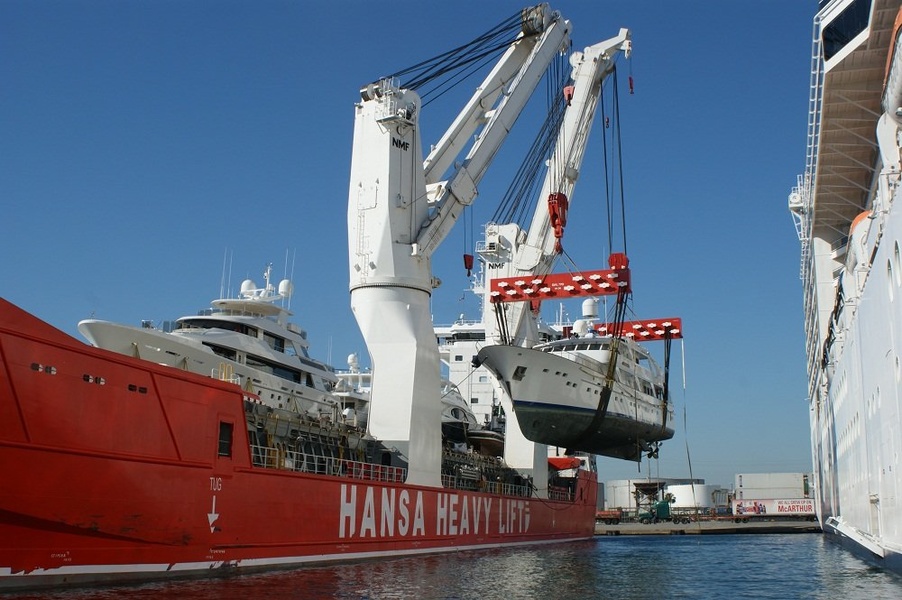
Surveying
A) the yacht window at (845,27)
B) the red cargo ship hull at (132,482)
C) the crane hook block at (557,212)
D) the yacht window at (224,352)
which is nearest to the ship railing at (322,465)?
the red cargo ship hull at (132,482)

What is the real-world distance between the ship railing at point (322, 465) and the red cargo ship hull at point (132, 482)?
0.61 m

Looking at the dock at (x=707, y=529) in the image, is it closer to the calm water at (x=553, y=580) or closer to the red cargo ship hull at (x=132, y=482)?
the calm water at (x=553, y=580)

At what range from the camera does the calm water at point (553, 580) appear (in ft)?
43.2

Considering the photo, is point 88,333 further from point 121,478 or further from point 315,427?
point 121,478

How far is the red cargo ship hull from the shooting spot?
38.6 ft

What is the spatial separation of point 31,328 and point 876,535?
1480 centimetres

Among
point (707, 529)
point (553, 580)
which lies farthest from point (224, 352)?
point (707, 529)

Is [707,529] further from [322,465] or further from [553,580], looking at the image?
[322,465]

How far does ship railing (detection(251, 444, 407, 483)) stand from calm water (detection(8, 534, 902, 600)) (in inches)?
85.2

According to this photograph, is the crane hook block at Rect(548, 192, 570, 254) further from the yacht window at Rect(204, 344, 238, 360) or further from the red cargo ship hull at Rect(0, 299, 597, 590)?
the red cargo ship hull at Rect(0, 299, 597, 590)

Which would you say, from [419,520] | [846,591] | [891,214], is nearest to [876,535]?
[846,591]

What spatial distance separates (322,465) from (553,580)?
6.31 metres

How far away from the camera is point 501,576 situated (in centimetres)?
1727

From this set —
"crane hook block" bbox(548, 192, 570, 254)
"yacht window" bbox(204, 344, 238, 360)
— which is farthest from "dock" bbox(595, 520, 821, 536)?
"yacht window" bbox(204, 344, 238, 360)
